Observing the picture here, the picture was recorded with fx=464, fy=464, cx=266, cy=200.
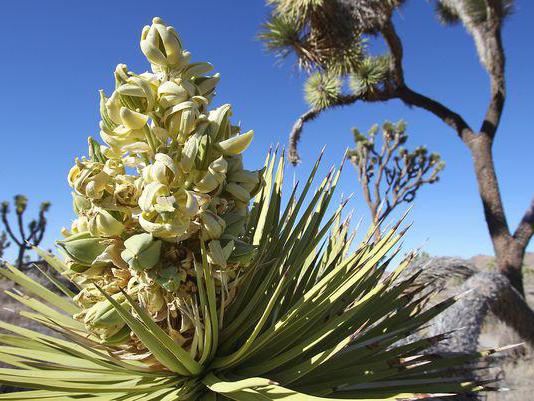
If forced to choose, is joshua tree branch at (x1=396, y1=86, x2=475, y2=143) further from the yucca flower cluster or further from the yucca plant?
the yucca flower cluster

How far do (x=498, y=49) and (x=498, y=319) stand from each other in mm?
4338

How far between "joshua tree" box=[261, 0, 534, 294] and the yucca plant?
6581 mm

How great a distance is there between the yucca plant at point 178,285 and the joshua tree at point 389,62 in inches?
259

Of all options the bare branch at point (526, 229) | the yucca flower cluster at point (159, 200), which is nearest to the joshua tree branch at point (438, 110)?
the bare branch at point (526, 229)

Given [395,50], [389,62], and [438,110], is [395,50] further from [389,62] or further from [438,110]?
[438,110]

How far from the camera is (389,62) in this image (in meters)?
8.77

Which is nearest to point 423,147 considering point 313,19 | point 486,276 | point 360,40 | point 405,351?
point 360,40

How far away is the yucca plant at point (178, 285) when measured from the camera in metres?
1.09

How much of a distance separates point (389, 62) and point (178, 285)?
8553mm

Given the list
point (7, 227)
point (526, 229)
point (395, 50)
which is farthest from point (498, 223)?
point (7, 227)

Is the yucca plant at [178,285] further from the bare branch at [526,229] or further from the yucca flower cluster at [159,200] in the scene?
the bare branch at [526,229]

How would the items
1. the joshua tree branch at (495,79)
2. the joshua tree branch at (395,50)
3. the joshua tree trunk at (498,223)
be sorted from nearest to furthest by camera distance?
1. the joshua tree trunk at (498,223)
2. the joshua tree branch at (495,79)
3. the joshua tree branch at (395,50)

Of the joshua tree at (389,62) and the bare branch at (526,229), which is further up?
the joshua tree at (389,62)

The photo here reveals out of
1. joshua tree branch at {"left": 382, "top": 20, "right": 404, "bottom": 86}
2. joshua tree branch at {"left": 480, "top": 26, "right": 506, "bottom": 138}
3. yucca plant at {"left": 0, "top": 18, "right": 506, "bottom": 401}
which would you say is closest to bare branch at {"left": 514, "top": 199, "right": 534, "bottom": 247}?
joshua tree branch at {"left": 480, "top": 26, "right": 506, "bottom": 138}
